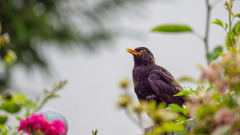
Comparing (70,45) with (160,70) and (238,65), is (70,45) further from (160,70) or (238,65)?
(238,65)

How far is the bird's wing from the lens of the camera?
1.56m

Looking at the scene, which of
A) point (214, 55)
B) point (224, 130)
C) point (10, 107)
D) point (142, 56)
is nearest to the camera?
point (224, 130)

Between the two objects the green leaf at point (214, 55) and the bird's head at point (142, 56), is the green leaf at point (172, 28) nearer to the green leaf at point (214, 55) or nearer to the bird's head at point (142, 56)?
the green leaf at point (214, 55)

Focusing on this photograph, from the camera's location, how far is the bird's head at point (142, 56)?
1686 mm

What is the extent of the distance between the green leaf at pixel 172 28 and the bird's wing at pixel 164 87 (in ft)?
2.36

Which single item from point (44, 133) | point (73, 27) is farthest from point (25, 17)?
point (44, 133)

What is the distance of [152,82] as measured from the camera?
1579mm

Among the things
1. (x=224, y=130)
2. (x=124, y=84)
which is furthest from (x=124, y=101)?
(x=224, y=130)

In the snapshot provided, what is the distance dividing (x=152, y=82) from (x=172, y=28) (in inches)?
31.1

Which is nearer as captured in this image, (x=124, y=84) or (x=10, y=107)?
(x=124, y=84)

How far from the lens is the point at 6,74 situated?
6.73 metres

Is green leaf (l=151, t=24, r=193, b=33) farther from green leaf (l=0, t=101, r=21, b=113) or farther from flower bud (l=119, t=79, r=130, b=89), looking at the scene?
green leaf (l=0, t=101, r=21, b=113)

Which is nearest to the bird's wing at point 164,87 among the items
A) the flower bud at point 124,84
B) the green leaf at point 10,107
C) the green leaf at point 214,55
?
the green leaf at point 214,55

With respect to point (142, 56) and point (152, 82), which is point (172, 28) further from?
point (142, 56)
